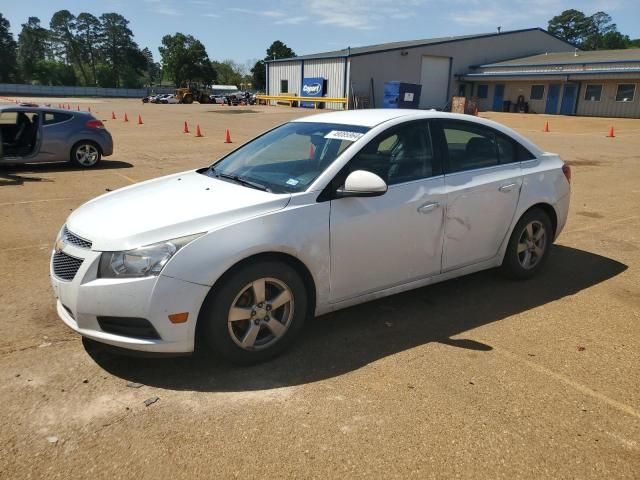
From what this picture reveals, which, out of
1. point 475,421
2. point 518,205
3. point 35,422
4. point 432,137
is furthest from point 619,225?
point 35,422

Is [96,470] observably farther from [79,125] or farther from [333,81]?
[333,81]

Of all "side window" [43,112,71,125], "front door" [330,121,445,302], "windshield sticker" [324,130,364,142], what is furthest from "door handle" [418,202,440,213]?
"side window" [43,112,71,125]

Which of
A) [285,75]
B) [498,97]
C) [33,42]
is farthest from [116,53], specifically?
[498,97]

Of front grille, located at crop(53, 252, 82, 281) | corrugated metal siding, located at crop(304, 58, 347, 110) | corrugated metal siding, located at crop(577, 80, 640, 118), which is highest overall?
corrugated metal siding, located at crop(304, 58, 347, 110)

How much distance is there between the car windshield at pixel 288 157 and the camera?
374cm

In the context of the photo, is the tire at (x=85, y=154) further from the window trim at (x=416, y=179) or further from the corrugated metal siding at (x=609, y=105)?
the corrugated metal siding at (x=609, y=105)

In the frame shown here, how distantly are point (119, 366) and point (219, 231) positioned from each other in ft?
3.85

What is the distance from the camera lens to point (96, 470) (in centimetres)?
247

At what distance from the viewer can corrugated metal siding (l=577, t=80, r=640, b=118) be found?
3509 centimetres

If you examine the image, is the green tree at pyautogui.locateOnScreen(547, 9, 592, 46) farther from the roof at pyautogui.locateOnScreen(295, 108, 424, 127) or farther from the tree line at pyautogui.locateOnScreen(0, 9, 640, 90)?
the roof at pyautogui.locateOnScreen(295, 108, 424, 127)

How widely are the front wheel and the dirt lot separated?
6.98 metres

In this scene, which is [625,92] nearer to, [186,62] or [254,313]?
[254,313]

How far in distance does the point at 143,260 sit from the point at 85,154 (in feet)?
31.6

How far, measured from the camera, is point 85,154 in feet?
37.7
